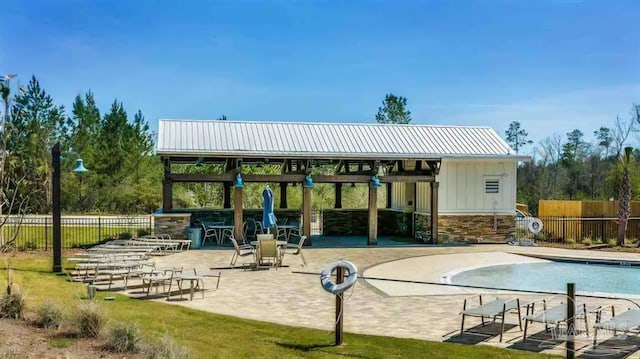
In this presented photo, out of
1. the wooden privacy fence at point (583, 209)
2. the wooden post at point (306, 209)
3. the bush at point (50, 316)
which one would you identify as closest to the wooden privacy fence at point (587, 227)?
the wooden privacy fence at point (583, 209)

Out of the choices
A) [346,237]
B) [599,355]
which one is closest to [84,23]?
[346,237]

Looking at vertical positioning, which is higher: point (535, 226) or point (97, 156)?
point (97, 156)

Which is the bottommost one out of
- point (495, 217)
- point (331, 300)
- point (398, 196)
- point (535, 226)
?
point (331, 300)

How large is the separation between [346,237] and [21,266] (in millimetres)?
11855

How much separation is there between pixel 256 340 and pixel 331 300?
3.00 m

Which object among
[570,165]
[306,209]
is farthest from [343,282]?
[570,165]

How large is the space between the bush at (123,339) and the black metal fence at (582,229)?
58.9 ft

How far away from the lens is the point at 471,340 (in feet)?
23.1

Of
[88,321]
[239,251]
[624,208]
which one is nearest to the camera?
[88,321]

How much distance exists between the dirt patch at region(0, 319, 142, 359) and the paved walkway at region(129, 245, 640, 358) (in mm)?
2769

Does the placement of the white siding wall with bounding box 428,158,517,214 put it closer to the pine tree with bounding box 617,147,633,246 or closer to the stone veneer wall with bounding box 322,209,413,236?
the stone veneer wall with bounding box 322,209,413,236

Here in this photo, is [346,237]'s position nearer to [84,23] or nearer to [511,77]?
[511,77]

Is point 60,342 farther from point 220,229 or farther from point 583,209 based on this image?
point 583,209

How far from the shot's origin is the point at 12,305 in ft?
23.0
